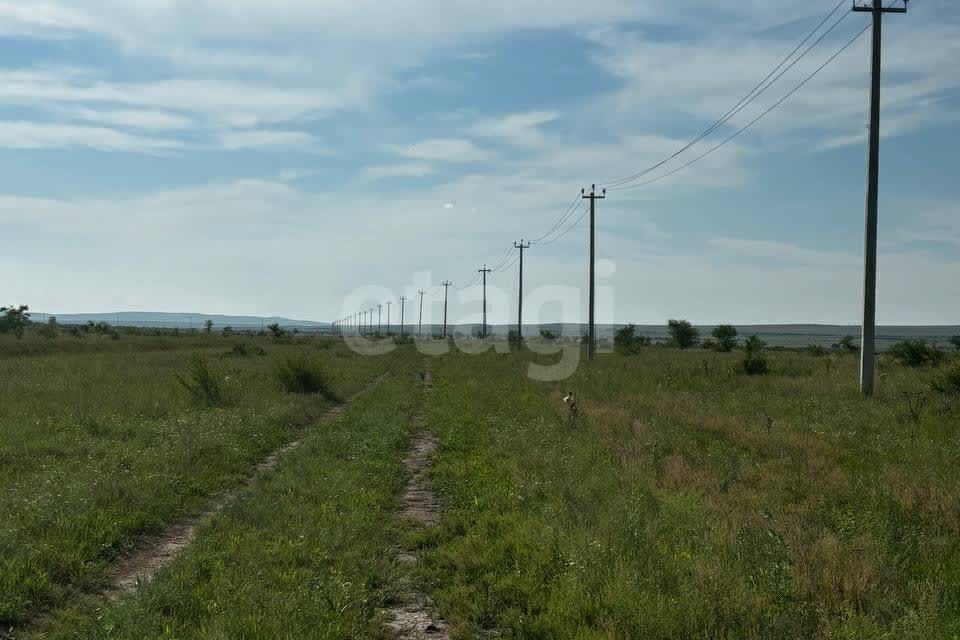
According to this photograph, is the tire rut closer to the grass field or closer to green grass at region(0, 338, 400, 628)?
the grass field

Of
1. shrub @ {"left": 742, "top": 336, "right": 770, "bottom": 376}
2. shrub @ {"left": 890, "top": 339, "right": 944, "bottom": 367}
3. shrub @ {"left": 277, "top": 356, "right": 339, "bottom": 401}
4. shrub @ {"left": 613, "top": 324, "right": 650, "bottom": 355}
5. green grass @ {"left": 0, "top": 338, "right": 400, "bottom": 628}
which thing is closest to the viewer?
green grass @ {"left": 0, "top": 338, "right": 400, "bottom": 628}

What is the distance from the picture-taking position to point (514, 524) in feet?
24.2

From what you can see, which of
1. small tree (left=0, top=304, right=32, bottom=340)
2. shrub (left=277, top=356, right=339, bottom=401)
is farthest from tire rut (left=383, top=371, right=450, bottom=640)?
small tree (left=0, top=304, right=32, bottom=340)

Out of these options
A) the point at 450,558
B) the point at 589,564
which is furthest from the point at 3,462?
the point at 589,564

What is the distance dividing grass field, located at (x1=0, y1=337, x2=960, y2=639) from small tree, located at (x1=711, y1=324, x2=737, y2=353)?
51809 mm

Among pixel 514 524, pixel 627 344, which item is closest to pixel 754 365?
pixel 514 524

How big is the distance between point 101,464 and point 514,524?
Result: 5818mm

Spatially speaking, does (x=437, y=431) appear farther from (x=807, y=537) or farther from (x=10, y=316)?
(x=10, y=316)

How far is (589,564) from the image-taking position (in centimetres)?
584

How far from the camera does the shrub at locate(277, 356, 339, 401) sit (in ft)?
71.0

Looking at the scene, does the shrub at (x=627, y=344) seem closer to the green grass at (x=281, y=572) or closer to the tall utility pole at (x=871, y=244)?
the tall utility pole at (x=871, y=244)

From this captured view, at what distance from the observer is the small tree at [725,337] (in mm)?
65625

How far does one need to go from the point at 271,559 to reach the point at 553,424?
8.60 metres

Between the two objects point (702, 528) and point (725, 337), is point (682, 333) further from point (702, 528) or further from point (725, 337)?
point (702, 528)
